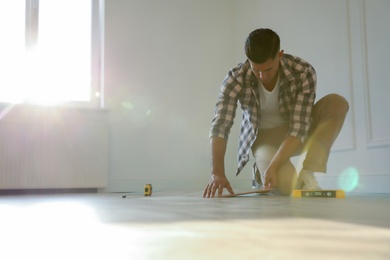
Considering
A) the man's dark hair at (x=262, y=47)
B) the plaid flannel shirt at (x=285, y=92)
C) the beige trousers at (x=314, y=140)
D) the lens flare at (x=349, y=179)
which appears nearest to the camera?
the man's dark hair at (x=262, y=47)

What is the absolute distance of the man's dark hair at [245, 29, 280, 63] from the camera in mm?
1957

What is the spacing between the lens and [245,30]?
4863 millimetres

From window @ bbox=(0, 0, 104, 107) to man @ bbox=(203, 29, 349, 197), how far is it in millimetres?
2439

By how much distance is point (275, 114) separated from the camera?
244 centimetres

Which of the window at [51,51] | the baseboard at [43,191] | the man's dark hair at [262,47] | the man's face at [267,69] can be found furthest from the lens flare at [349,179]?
the window at [51,51]

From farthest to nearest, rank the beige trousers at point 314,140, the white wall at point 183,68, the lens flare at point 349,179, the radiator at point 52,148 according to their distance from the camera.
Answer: the radiator at point 52,148 → the white wall at point 183,68 → the lens flare at point 349,179 → the beige trousers at point 314,140

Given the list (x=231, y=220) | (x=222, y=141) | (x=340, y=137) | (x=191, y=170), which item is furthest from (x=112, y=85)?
(x=231, y=220)

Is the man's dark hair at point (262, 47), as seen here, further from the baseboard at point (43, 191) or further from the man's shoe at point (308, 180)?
the baseboard at point (43, 191)

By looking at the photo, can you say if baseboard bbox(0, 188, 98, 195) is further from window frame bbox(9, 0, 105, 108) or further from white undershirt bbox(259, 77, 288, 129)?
white undershirt bbox(259, 77, 288, 129)

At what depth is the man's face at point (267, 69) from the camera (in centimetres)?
202

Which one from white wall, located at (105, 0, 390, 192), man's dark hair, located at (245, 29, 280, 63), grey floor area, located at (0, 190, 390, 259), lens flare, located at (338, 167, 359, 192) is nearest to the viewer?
grey floor area, located at (0, 190, 390, 259)

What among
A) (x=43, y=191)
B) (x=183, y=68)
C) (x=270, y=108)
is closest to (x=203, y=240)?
(x=270, y=108)

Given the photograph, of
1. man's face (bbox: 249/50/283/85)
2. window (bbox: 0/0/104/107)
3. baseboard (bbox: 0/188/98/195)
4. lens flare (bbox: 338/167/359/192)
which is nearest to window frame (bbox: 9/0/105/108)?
window (bbox: 0/0/104/107)

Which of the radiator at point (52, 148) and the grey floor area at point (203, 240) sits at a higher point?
the radiator at point (52, 148)
